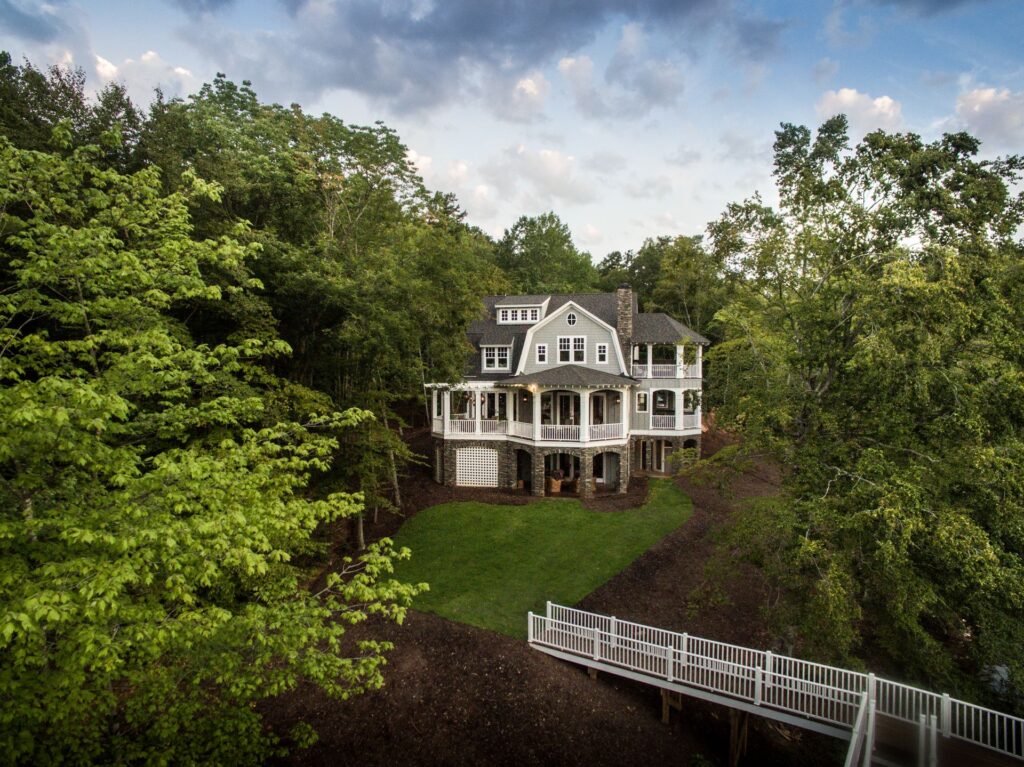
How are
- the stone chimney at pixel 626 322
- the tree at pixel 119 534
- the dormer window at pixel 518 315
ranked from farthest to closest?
the dormer window at pixel 518 315 < the stone chimney at pixel 626 322 < the tree at pixel 119 534

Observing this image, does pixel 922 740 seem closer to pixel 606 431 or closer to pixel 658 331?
pixel 606 431

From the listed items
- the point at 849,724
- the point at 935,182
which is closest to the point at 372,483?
the point at 849,724

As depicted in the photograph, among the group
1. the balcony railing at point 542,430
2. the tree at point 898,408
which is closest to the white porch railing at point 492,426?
the balcony railing at point 542,430

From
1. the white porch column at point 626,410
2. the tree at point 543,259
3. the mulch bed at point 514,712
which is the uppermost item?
the tree at point 543,259

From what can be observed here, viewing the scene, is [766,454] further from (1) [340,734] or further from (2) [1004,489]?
(1) [340,734]

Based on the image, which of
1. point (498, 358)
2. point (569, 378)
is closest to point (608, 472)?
point (569, 378)

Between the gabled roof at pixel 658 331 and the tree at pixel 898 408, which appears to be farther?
the gabled roof at pixel 658 331

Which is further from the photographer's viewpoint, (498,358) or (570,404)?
(498,358)

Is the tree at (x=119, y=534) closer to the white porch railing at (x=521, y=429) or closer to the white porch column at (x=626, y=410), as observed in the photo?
the white porch railing at (x=521, y=429)
